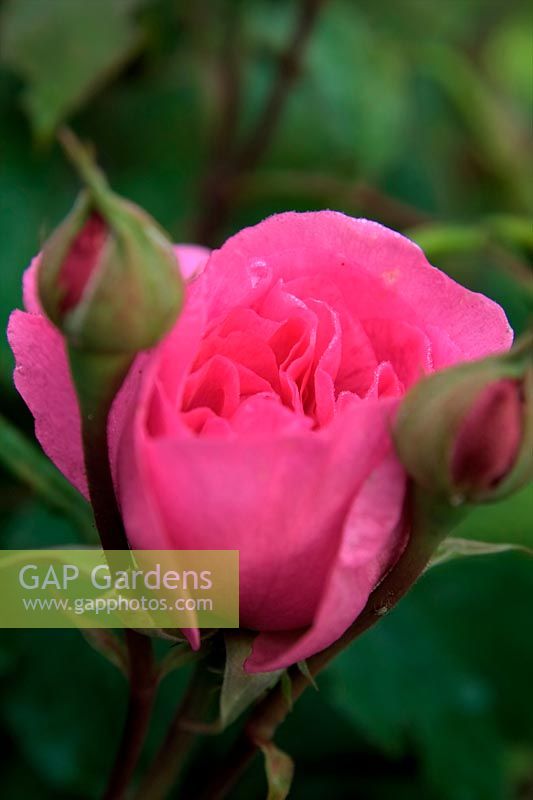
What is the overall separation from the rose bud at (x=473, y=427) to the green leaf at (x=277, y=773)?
0.14m

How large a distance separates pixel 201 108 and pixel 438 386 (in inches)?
31.9

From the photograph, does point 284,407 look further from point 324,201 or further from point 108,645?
point 324,201

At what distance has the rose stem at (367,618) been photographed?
0.31m

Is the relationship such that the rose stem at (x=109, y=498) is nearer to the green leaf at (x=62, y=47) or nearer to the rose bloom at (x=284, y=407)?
the rose bloom at (x=284, y=407)

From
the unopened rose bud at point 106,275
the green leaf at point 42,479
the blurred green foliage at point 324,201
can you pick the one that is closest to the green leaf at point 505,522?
the blurred green foliage at point 324,201

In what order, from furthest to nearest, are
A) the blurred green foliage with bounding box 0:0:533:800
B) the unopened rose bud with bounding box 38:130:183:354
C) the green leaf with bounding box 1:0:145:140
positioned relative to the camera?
the green leaf with bounding box 1:0:145:140, the blurred green foliage with bounding box 0:0:533:800, the unopened rose bud with bounding box 38:130:183:354

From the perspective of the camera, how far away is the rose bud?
281mm

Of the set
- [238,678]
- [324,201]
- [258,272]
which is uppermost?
[258,272]

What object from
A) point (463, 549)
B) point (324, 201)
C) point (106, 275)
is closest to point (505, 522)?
point (463, 549)

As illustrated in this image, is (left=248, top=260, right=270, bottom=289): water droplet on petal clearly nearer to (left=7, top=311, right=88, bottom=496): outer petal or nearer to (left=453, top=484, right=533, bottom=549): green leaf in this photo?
(left=7, top=311, right=88, bottom=496): outer petal

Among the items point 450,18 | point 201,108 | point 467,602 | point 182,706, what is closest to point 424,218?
point 201,108

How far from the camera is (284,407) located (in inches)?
12.6

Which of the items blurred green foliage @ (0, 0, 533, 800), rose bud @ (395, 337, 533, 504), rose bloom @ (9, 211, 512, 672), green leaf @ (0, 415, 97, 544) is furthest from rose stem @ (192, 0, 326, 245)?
rose bud @ (395, 337, 533, 504)

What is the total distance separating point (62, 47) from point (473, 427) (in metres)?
0.70
